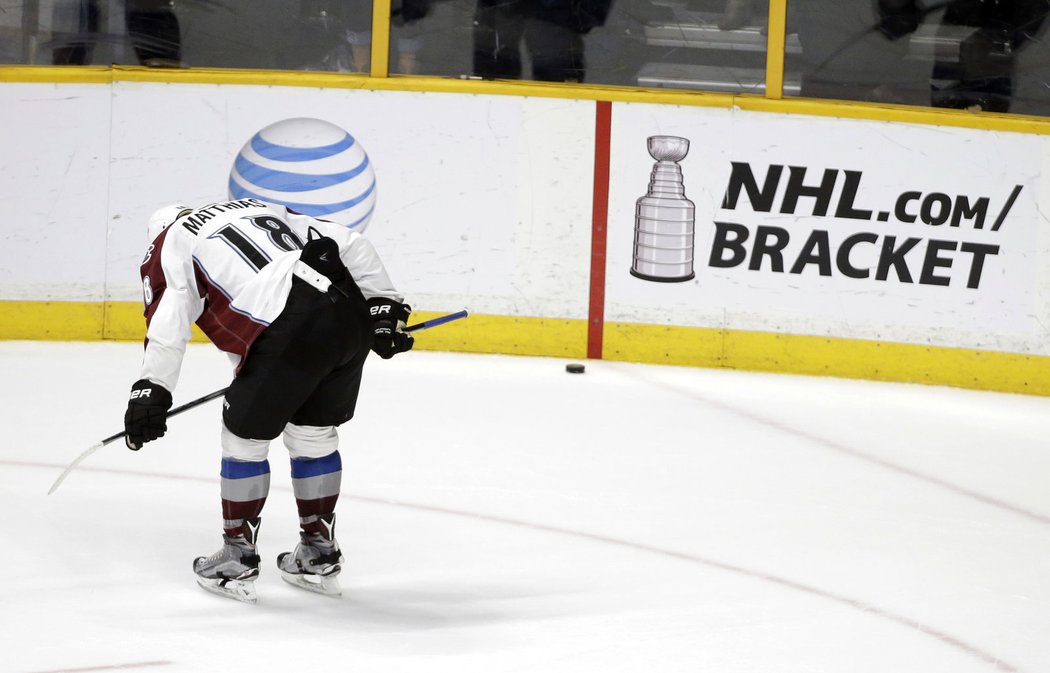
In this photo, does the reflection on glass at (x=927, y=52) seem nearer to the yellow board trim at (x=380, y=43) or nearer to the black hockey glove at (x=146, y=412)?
the yellow board trim at (x=380, y=43)

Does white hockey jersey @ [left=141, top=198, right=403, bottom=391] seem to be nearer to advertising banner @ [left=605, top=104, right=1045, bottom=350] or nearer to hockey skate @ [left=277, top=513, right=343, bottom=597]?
hockey skate @ [left=277, top=513, right=343, bottom=597]

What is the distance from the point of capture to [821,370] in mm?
6352

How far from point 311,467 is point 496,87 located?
3.68m

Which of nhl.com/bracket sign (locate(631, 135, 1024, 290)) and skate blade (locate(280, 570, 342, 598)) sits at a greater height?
nhl.com/bracket sign (locate(631, 135, 1024, 290))

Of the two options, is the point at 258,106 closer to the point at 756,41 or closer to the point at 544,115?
the point at 544,115

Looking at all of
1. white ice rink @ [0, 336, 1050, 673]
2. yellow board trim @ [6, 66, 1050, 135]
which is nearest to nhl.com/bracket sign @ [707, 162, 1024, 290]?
yellow board trim @ [6, 66, 1050, 135]

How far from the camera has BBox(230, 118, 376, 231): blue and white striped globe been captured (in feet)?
20.7

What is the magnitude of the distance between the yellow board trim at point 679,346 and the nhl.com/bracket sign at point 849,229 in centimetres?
33

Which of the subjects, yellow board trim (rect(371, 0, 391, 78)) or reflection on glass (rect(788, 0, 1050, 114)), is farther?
yellow board trim (rect(371, 0, 391, 78))

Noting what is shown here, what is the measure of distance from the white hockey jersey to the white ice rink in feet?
1.92

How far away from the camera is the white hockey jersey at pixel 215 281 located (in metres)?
2.86

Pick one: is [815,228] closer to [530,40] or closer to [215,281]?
[530,40]

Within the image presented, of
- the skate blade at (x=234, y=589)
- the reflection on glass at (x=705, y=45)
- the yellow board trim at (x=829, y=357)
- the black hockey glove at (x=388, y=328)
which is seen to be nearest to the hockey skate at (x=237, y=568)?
the skate blade at (x=234, y=589)

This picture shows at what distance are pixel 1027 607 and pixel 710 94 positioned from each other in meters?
3.68
